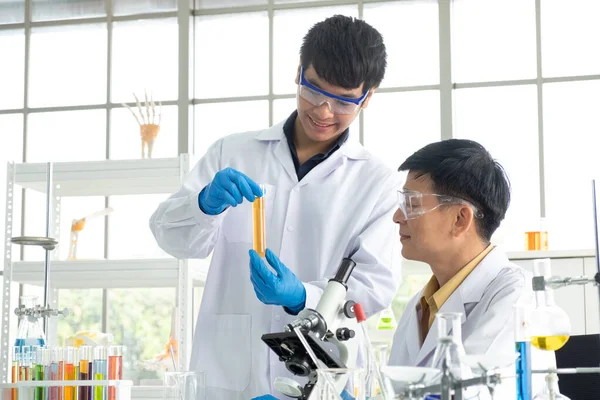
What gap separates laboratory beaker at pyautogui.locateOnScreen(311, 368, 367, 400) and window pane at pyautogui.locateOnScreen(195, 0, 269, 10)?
12.5 ft

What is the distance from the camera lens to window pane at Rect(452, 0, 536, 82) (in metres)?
4.46

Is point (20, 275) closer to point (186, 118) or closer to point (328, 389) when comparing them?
point (186, 118)

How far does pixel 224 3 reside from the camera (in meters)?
4.88

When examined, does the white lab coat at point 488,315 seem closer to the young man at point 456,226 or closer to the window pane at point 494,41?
the young man at point 456,226

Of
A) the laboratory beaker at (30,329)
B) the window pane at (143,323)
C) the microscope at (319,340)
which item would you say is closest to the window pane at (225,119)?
the window pane at (143,323)

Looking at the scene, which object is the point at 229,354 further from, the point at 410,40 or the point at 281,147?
the point at 410,40

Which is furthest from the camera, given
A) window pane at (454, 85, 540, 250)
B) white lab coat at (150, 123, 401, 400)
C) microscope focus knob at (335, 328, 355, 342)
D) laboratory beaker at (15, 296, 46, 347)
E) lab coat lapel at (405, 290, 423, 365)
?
window pane at (454, 85, 540, 250)

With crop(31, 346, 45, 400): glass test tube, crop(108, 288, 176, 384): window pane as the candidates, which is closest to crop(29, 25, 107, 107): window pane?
crop(108, 288, 176, 384): window pane

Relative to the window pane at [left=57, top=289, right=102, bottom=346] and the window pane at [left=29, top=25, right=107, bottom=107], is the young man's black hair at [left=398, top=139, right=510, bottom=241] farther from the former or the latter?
the window pane at [left=29, top=25, right=107, bottom=107]

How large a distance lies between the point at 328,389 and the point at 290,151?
1.09 meters

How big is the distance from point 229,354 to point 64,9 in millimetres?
3589

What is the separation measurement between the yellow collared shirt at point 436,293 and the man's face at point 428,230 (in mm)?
65

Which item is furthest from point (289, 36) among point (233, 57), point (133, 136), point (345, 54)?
point (345, 54)

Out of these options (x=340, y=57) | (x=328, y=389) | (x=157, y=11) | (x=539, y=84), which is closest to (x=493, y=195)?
(x=340, y=57)
